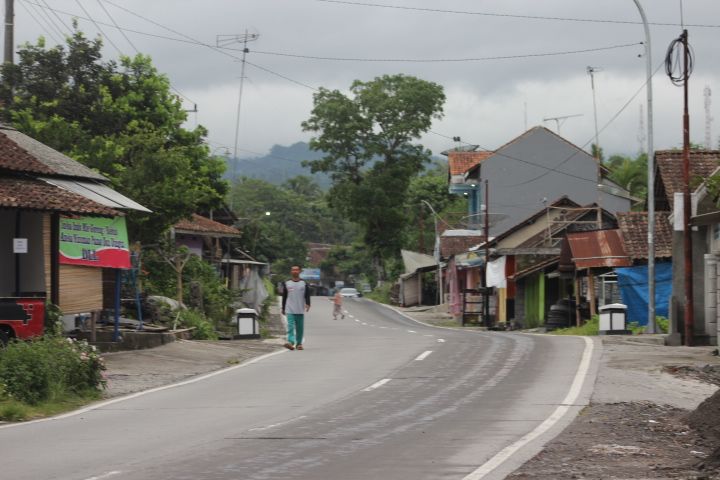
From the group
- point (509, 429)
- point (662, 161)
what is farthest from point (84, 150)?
point (509, 429)

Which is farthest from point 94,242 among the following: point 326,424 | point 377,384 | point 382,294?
point 382,294

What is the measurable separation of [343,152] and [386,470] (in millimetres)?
82982

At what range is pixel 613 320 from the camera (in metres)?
33.1

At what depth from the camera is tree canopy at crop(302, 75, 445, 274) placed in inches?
3568

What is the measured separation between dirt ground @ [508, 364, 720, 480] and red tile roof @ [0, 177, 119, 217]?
1089cm

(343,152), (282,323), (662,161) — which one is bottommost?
(282,323)

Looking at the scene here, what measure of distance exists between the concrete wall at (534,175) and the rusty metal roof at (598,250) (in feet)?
92.7

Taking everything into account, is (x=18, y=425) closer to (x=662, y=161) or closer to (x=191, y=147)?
(x=662, y=161)

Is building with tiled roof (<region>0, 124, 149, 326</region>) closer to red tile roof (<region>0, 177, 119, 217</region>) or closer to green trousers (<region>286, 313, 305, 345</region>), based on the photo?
red tile roof (<region>0, 177, 119, 217</region>)

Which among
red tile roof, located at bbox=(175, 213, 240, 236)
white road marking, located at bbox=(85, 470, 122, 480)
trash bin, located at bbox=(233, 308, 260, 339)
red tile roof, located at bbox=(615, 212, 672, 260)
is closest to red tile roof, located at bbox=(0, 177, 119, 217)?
trash bin, located at bbox=(233, 308, 260, 339)

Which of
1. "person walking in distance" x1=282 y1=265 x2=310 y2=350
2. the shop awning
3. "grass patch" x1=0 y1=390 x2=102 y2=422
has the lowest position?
"grass patch" x1=0 y1=390 x2=102 y2=422

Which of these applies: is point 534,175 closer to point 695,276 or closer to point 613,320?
point 613,320

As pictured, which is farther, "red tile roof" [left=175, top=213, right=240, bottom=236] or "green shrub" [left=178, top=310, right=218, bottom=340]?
"red tile roof" [left=175, top=213, right=240, bottom=236]

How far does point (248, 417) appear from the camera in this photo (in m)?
14.3
